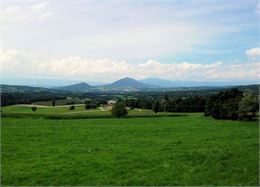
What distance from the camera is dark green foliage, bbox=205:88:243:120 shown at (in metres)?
44.8

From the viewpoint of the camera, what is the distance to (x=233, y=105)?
45.4m

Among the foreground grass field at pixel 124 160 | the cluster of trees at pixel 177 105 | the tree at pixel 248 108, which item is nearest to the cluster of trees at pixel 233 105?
the tree at pixel 248 108

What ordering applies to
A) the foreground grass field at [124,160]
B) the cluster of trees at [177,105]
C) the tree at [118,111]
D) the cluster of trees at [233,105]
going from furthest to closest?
the cluster of trees at [177,105] < the tree at [118,111] < the cluster of trees at [233,105] < the foreground grass field at [124,160]

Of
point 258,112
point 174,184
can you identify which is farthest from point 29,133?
point 258,112

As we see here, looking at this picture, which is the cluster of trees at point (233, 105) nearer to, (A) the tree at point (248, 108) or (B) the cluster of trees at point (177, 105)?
(A) the tree at point (248, 108)

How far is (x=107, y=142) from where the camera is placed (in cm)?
2120

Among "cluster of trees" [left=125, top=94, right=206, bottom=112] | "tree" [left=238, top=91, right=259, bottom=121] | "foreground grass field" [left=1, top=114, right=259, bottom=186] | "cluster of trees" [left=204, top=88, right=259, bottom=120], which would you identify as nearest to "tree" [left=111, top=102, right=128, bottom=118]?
"cluster of trees" [left=204, top=88, right=259, bottom=120]

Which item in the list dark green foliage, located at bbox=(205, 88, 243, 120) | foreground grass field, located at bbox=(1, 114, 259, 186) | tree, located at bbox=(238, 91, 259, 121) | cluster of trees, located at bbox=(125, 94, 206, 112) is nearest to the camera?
foreground grass field, located at bbox=(1, 114, 259, 186)

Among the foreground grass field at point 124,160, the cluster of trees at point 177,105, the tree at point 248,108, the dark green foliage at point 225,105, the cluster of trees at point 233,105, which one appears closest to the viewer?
the foreground grass field at point 124,160

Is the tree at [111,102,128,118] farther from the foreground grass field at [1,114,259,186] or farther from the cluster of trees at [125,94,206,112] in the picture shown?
the foreground grass field at [1,114,259,186]

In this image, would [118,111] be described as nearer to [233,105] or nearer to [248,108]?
[233,105]

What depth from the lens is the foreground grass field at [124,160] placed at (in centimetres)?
1281

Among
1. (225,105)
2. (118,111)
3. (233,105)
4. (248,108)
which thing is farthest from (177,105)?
(248,108)

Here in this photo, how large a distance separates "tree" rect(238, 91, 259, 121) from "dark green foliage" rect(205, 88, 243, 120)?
3.21ft
